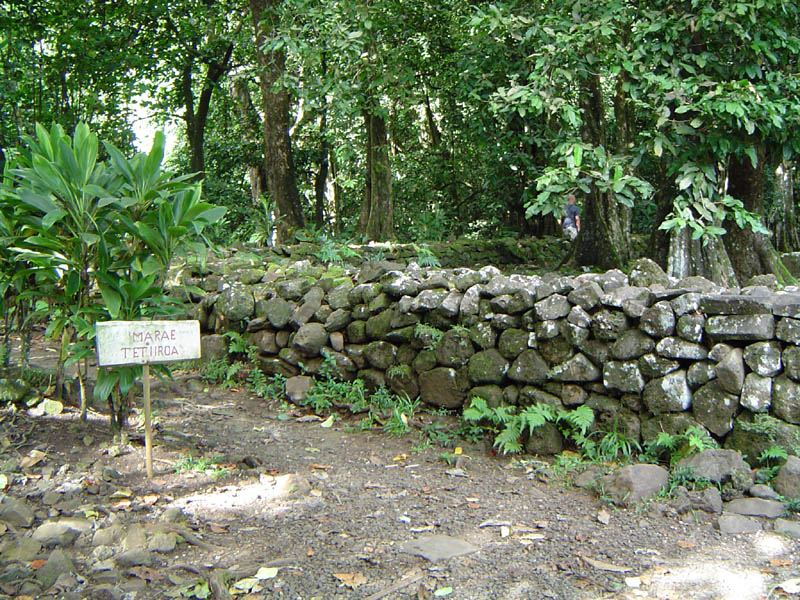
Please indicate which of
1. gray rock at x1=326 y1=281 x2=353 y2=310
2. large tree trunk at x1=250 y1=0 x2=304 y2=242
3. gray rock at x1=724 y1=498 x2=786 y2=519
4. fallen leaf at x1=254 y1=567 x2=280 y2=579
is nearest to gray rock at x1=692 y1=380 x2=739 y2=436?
gray rock at x1=724 y1=498 x2=786 y2=519

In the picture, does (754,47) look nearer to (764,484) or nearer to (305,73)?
(764,484)

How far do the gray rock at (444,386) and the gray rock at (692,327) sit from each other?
157 cm

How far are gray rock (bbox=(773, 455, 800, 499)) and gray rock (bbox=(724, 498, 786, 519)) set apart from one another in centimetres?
11

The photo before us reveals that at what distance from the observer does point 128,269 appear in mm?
4215

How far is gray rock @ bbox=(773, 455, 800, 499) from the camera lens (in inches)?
144

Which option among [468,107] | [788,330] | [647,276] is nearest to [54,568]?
[788,330]

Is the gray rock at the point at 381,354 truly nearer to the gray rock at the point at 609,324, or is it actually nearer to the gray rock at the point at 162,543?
the gray rock at the point at 609,324

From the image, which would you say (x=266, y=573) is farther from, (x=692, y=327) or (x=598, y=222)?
(x=598, y=222)

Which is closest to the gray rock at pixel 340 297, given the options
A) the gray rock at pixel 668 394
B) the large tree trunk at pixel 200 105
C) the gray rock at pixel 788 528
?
the gray rock at pixel 668 394

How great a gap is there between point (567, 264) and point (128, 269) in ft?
24.6

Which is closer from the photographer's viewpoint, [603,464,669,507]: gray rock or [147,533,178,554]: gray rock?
[147,533,178,554]: gray rock

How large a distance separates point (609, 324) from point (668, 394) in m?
0.58

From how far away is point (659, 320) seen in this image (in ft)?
14.4

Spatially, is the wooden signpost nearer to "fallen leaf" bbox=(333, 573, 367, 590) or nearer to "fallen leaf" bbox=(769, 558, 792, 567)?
"fallen leaf" bbox=(333, 573, 367, 590)
